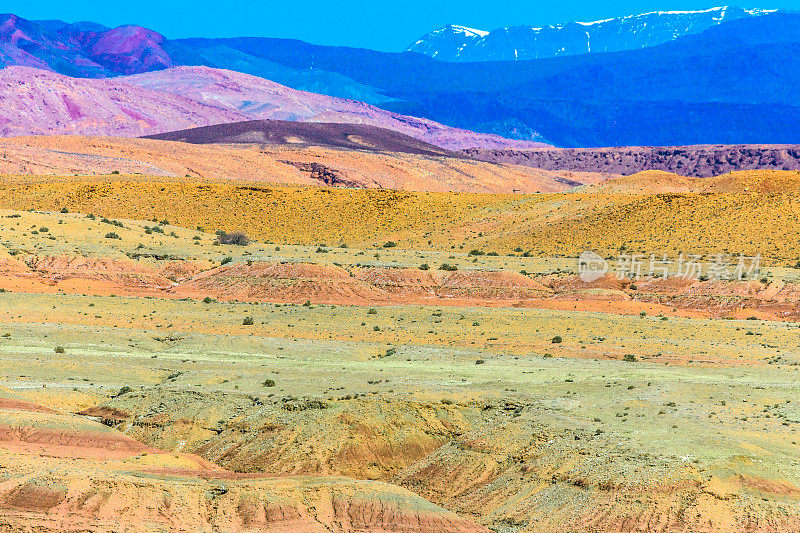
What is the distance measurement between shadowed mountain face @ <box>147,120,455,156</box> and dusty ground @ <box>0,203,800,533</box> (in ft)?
404

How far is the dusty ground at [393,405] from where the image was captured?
16969 millimetres

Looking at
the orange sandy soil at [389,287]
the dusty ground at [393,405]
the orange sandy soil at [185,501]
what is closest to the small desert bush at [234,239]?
the orange sandy soil at [389,287]

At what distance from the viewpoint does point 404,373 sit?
29.2 metres

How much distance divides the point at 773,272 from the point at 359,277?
20981 millimetres

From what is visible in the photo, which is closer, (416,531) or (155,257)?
(416,531)

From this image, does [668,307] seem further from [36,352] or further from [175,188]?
[175,188]

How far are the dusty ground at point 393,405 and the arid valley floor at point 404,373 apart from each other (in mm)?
74

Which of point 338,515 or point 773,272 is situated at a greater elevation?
point 773,272

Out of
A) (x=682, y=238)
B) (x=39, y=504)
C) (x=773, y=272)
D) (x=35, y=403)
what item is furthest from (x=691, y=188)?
(x=39, y=504)

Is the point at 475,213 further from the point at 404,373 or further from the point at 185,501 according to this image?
the point at 185,501

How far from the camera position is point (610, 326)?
40219 mm

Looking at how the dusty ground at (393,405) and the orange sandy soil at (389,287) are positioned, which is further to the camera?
the orange sandy soil at (389,287)

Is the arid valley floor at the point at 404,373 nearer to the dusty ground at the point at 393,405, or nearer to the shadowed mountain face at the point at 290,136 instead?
the dusty ground at the point at 393,405

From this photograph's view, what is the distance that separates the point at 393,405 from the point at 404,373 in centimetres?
598
